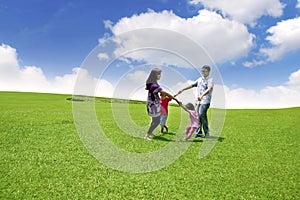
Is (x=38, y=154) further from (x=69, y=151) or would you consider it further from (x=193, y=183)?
(x=193, y=183)

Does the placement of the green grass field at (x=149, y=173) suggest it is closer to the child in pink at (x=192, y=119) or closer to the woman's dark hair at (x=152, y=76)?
the child in pink at (x=192, y=119)

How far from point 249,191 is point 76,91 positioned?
4.21 metres

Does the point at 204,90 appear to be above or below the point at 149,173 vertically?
above

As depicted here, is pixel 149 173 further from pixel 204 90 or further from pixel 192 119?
pixel 204 90

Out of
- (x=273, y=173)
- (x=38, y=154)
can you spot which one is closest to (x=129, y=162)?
(x=38, y=154)

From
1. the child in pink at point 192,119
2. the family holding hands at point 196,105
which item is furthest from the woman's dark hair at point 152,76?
the child in pink at point 192,119

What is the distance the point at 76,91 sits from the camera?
20.7 ft

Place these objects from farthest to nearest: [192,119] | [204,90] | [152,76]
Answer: [192,119] < [204,90] < [152,76]

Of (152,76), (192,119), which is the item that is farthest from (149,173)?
(192,119)

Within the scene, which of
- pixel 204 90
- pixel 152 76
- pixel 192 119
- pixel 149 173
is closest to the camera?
pixel 149 173

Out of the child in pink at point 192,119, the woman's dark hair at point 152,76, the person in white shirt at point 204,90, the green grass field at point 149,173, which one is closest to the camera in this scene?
the green grass field at point 149,173

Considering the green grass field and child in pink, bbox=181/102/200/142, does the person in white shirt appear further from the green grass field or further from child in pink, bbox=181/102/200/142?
the green grass field

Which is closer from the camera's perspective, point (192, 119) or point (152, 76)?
point (152, 76)

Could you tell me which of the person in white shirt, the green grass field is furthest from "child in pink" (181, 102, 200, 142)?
the green grass field
